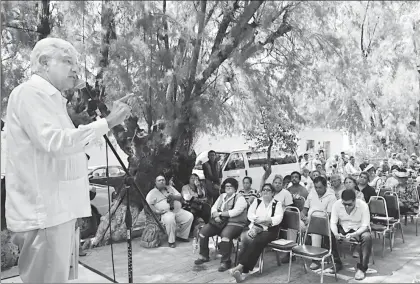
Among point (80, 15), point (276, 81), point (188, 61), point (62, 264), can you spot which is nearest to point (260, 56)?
point (276, 81)

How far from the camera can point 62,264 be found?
1478mm

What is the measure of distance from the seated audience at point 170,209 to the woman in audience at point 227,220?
899 mm

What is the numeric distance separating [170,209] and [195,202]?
0.52m

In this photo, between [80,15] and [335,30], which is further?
[335,30]

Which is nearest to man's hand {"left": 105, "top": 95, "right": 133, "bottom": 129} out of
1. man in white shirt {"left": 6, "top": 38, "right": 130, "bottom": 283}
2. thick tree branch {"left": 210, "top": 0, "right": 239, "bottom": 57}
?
man in white shirt {"left": 6, "top": 38, "right": 130, "bottom": 283}

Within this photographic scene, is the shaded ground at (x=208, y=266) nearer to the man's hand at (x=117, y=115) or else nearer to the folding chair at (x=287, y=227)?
the folding chair at (x=287, y=227)

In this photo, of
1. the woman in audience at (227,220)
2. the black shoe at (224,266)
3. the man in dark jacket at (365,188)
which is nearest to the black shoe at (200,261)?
the woman in audience at (227,220)

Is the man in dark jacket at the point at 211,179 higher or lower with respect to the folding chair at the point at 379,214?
higher

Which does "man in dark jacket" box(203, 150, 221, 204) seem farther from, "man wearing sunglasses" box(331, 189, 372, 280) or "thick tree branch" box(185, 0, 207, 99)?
"man wearing sunglasses" box(331, 189, 372, 280)

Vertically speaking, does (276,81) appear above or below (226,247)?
above

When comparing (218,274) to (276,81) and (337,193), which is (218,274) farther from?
(276,81)

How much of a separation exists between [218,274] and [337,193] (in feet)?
7.74

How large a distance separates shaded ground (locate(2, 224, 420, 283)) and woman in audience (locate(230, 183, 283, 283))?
0.52 feet

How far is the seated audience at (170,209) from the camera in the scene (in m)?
5.75
